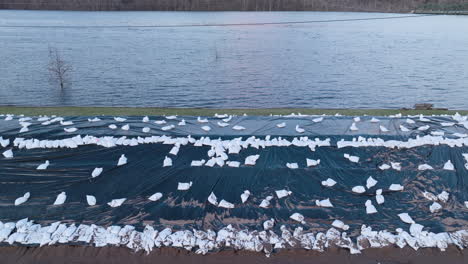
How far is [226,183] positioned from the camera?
7.64 meters

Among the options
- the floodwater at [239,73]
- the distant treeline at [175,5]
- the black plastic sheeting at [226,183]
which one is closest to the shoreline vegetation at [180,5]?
the distant treeline at [175,5]

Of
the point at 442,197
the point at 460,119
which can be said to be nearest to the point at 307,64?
the point at 460,119

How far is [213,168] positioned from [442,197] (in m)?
4.75

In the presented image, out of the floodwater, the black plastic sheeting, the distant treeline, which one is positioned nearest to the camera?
the black plastic sheeting

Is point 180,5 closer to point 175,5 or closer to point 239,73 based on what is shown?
point 175,5

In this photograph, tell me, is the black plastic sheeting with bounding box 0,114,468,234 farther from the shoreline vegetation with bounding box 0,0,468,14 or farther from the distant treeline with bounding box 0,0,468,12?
the distant treeline with bounding box 0,0,468,12

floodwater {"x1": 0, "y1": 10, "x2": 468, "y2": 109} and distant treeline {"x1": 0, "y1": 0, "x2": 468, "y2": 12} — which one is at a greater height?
distant treeline {"x1": 0, "y1": 0, "x2": 468, "y2": 12}

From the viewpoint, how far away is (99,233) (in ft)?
21.6

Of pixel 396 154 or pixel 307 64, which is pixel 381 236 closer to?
pixel 396 154

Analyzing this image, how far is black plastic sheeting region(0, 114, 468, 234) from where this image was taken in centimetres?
696

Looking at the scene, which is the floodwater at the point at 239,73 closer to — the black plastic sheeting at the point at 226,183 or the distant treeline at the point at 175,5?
the black plastic sheeting at the point at 226,183

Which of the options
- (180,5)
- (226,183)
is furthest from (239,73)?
(180,5)

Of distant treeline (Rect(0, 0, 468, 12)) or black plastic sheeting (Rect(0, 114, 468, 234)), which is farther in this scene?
distant treeline (Rect(0, 0, 468, 12))

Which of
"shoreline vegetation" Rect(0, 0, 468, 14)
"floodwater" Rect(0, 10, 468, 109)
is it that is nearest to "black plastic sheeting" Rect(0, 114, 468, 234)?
"floodwater" Rect(0, 10, 468, 109)
